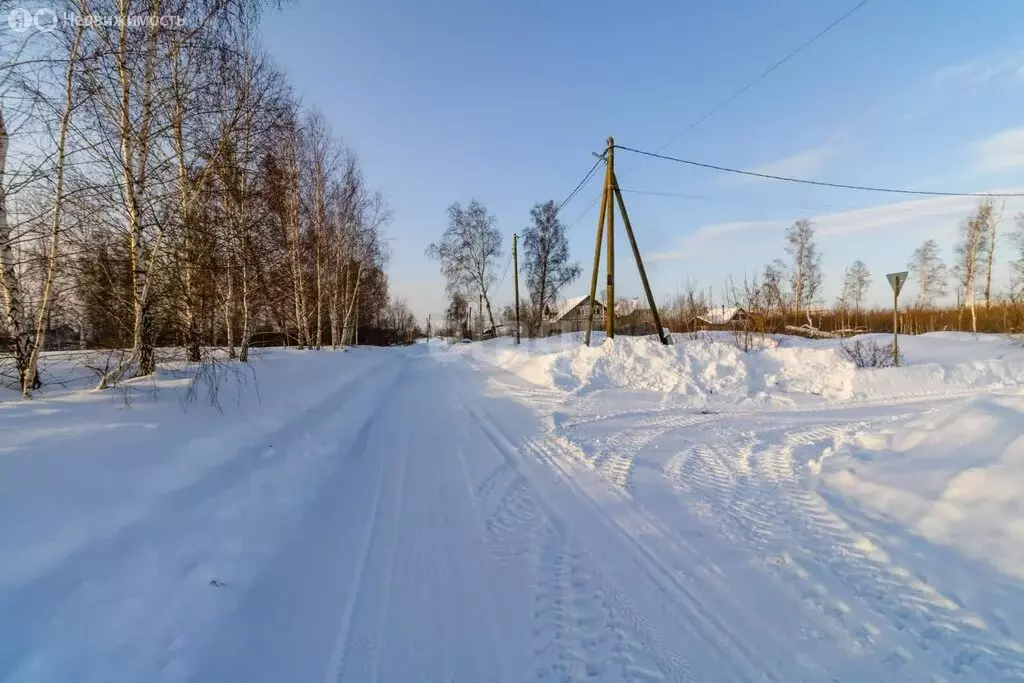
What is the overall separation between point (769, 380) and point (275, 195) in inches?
512

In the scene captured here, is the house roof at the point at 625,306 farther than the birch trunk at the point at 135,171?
Yes

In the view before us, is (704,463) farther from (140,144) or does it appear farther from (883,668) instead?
(140,144)

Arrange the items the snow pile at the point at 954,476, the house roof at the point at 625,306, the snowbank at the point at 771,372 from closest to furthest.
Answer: the snow pile at the point at 954,476 → the snowbank at the point at 771,372 → the house roof at the point at 625,306

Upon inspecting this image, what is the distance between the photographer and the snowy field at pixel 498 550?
2268mm

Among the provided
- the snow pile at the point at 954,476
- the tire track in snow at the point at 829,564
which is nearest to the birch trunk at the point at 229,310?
the tire track in snow at the point at 829,564

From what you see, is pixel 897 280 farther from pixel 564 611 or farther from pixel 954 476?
pixel 564 611

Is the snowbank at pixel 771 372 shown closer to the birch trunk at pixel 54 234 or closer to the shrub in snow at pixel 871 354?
the shrub in snow at pixel 871 354

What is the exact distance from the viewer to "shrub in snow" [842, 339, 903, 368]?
11.6m

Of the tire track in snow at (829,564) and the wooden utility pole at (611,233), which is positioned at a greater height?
the wooden utility pole at (611,233)

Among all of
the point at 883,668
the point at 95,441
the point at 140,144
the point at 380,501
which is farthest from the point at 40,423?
the point at 883,668

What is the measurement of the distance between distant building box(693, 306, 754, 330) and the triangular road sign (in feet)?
13.0

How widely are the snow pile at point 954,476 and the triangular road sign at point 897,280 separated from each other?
757cm

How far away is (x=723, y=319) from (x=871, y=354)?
28.2 ft

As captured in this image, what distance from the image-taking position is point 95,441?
3.98 meters
